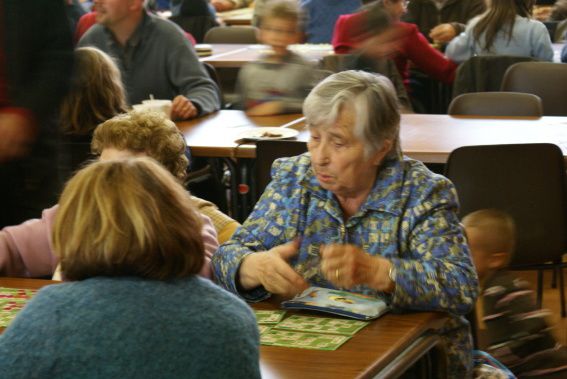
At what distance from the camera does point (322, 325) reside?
7.30ft

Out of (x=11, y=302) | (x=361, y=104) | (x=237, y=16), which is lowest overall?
(x=237, y=16)

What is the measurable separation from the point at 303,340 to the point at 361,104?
650 millimetres

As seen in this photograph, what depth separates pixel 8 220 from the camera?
3064 mm

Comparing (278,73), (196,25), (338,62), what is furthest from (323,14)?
(278,73)

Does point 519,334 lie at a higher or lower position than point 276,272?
lower

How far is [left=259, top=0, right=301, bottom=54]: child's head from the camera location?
16.7 ft

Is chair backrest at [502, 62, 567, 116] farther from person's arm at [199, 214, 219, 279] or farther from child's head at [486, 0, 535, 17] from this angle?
person's arm at [199, 214, 219, 279]

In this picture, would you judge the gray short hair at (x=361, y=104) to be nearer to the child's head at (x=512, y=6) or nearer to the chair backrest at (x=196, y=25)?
the child's head at (x=512, y=6)

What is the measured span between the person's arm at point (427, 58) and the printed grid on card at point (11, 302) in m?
4.29

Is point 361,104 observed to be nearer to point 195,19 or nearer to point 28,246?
point 28,246

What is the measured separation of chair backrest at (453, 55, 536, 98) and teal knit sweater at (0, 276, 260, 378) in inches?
179

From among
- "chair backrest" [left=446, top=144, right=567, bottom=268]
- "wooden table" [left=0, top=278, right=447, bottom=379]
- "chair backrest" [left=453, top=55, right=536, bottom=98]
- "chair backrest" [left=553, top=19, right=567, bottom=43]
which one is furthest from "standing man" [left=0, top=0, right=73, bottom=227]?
"chair backrest" [left=553, top=19, right=567, bottom=43]

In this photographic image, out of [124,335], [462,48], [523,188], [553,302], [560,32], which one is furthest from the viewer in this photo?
[560,32]

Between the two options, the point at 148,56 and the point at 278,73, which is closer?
the point at 278,73
